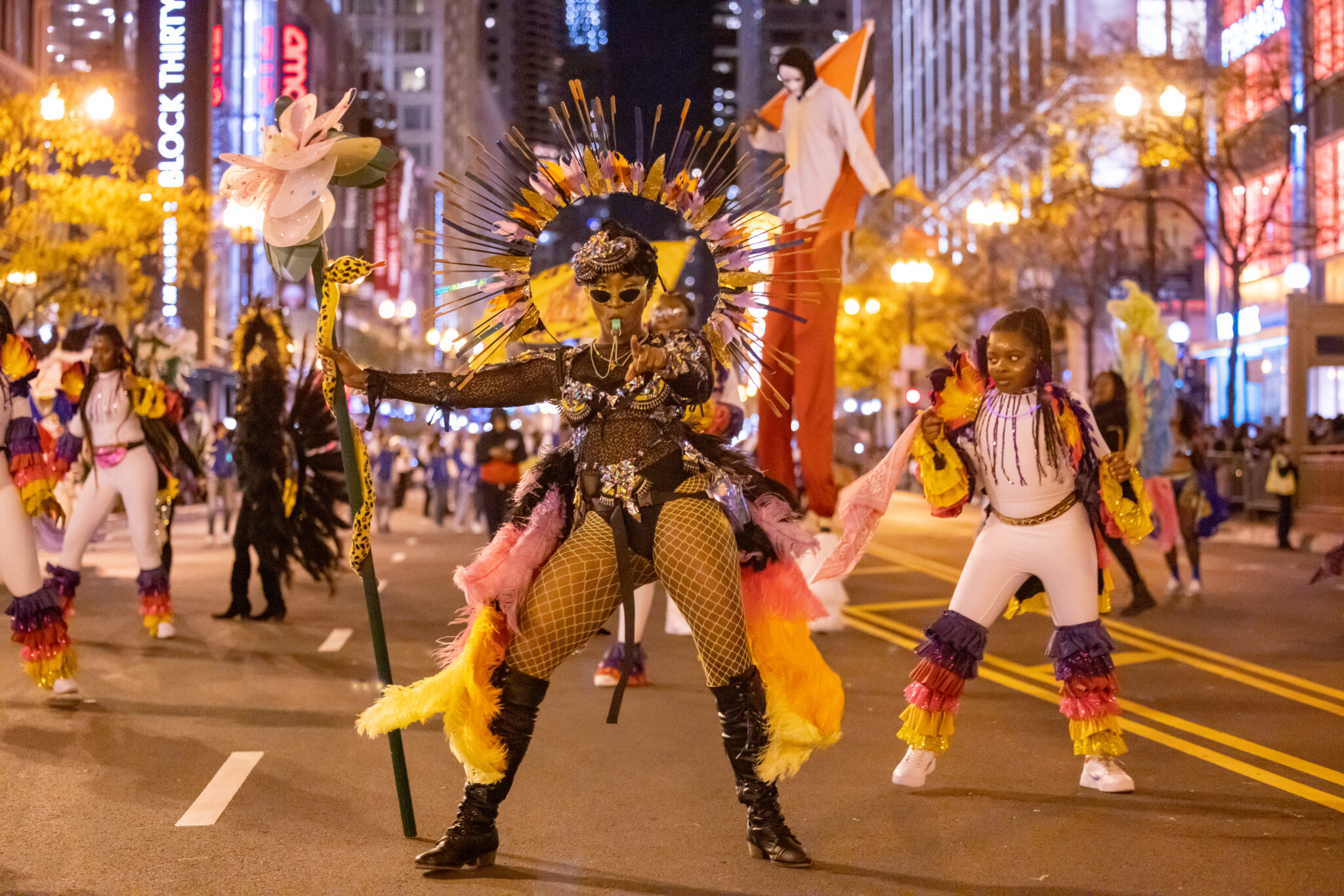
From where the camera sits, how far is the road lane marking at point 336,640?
9703mm

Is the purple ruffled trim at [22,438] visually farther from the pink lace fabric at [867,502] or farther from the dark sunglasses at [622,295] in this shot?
the pink lace fabric at [867,502]

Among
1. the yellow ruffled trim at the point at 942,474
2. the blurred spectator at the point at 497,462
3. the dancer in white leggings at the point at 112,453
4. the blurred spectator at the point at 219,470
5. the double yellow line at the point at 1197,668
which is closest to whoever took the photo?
the yellow ruffled trim at the point at 942,474

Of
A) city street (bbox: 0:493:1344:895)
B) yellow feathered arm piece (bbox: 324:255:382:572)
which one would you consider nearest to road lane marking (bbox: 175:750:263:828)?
city street (bbox: 0:493:1344:895)

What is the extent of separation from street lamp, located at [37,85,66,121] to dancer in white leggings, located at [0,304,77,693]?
1774 cm

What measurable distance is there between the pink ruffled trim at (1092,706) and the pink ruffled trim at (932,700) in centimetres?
43

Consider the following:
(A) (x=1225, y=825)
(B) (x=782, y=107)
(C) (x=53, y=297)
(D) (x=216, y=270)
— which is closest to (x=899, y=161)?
(D) (x=216, y=270)

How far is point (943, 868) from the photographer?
14.8ft

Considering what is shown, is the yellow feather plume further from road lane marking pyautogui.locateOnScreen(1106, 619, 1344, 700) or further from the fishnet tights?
road lane marking pyautogui.locateOnScreen(1106, 619, 1344, 700)

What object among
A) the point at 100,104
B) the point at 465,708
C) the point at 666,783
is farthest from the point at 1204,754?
the point at 100,104

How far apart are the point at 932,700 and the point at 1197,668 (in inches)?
158

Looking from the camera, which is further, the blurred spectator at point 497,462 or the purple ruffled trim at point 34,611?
the blurred spectator at point 497,462

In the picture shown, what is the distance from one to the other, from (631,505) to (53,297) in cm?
2416

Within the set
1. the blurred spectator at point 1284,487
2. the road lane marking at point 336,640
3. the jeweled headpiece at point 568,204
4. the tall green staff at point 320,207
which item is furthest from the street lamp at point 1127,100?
the tall green staff at point 320,207

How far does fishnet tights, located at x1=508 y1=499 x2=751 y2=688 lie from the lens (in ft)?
14.6
